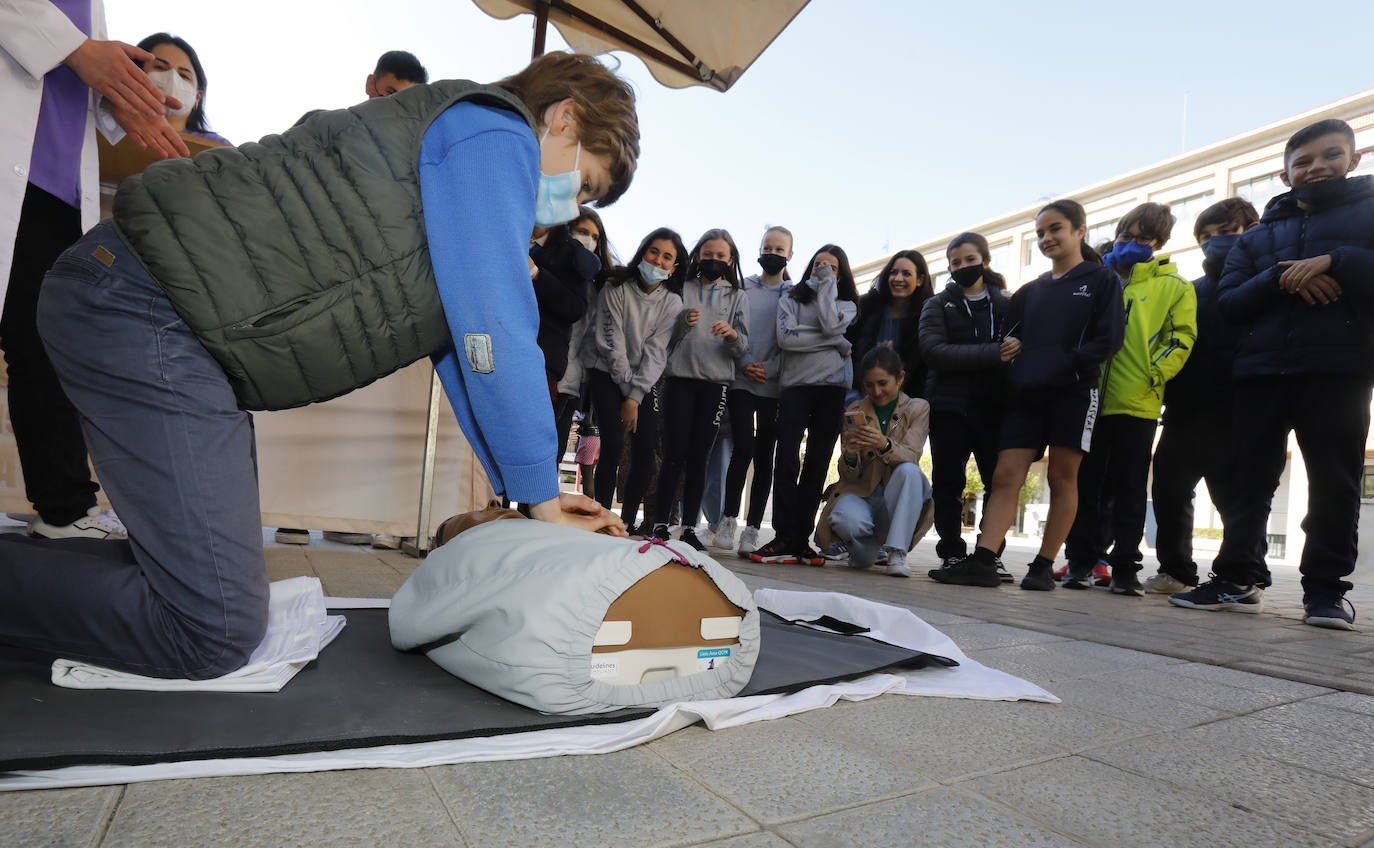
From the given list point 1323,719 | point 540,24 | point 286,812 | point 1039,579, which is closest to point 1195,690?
point 1323,719

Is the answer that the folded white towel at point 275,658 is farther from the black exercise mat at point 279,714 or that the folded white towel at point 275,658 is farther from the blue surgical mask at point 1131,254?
the blue surgical mask at point 1131,254

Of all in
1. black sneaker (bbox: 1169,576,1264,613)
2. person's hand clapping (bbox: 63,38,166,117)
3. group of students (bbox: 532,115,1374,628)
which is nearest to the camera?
person's hand clapping (bbox: 63,38,166,117)

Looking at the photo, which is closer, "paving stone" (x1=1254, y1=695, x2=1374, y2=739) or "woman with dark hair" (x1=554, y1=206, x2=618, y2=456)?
"paving stone" (x1=1254, y1=695, x2=1374, y2=739)

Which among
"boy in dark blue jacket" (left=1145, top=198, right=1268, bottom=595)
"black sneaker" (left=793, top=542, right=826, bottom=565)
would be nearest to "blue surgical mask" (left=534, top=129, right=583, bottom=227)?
"black sneaker" (left=793, top=542, right=826, bottom=565)

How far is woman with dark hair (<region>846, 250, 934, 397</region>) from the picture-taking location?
5059mm

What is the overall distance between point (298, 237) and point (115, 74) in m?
1.21

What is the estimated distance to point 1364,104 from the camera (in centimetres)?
2400

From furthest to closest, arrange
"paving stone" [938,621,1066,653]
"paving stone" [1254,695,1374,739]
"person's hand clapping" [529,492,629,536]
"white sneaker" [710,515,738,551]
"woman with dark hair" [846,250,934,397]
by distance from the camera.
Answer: "white sneaker" [710,515,738,551] < "woman with dark hair" [846,250,934,397] < "paving stone" [938,621,1066,653] < "person's hand clapping" [529,492,629,536] < "paving stone" [1254,695,1374,739]

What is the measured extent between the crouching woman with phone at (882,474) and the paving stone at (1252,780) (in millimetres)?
3107

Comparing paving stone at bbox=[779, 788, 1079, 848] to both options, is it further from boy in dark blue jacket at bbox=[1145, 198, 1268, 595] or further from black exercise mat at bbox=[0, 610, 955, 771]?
boy in dark blue jacket at bbox=[1145, 198, 1268, 595]

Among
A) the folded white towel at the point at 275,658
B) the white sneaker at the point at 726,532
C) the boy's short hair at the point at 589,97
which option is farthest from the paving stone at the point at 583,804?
the white sneaker at the point at 726,532

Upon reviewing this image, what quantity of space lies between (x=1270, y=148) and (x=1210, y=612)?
100ft

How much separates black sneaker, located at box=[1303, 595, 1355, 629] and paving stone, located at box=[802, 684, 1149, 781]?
2.24 m

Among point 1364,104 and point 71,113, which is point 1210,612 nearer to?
point 71,113
